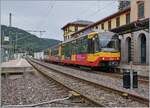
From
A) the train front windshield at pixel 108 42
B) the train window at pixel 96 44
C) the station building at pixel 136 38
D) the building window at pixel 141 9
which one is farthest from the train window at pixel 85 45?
the building window at pixel 141 9

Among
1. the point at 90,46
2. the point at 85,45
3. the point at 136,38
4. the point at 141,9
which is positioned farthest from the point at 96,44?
the point at 141,9

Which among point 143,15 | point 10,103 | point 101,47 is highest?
point 143,15

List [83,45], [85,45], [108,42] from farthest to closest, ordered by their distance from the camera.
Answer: [83,45]
[85,45]
[108,42]

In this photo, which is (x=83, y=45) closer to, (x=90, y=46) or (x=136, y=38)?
(x=90, y=46)

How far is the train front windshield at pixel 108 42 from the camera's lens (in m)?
25.6

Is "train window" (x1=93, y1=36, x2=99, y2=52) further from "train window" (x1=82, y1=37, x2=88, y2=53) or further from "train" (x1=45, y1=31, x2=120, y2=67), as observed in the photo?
"train window" (x1=82, y1=37, x2=88, y2=53)

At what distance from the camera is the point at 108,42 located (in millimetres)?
25922

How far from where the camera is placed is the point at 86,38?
27.0 meters

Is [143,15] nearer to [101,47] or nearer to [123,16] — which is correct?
[123,16]

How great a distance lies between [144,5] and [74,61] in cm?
1070

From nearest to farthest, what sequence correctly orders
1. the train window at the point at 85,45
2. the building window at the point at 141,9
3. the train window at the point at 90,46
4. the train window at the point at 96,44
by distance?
the train window at the point at 96,44 < the train window at the point at 90,46 < the train window at the point at 85,45 < the building window at the point at 141,9

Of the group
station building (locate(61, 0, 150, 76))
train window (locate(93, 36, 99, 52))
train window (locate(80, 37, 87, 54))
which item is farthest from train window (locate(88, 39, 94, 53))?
station building (locate(61, 0, 150, 76))

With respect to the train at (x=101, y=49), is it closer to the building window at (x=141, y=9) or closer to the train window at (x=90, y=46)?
the train window at (x=90, y=46)

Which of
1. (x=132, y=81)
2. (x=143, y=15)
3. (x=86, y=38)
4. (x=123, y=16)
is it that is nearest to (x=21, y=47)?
(x=123, y=16)
